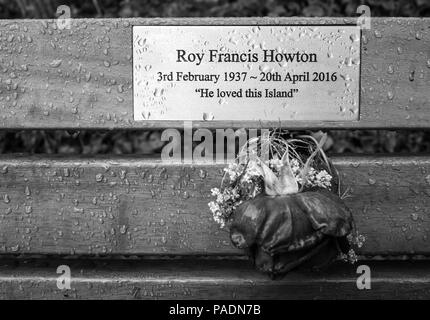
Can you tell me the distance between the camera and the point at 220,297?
1137 mm

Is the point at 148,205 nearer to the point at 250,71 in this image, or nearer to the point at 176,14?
the point at 250,71

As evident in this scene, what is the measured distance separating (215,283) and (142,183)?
8.9 inches

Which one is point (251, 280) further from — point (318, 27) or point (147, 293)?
point (318, 27)

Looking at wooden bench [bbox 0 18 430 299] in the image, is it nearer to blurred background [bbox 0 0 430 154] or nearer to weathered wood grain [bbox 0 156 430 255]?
weathered wood grain [bbox 0 156 430 255]

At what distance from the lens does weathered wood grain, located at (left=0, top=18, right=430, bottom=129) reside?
3.58 feet

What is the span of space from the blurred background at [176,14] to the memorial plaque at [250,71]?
0.48m

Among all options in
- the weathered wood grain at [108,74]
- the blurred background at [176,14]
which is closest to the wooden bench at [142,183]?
the weathered wood grain at [108,74]

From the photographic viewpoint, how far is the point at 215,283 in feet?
3.73

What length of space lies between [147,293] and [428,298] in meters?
0.52

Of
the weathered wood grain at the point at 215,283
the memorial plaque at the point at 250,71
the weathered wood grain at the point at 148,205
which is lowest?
the weathered wood grain at the point at 215,283

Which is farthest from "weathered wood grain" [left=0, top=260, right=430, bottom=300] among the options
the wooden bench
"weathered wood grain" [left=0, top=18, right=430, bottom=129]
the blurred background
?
the blurred background

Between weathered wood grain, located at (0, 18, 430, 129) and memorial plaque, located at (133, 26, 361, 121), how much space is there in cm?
1

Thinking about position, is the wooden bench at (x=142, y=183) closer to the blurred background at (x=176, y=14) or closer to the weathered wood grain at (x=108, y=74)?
the weathered wood grain at (x=108, y=74)

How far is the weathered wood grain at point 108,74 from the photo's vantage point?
1.09 meters
